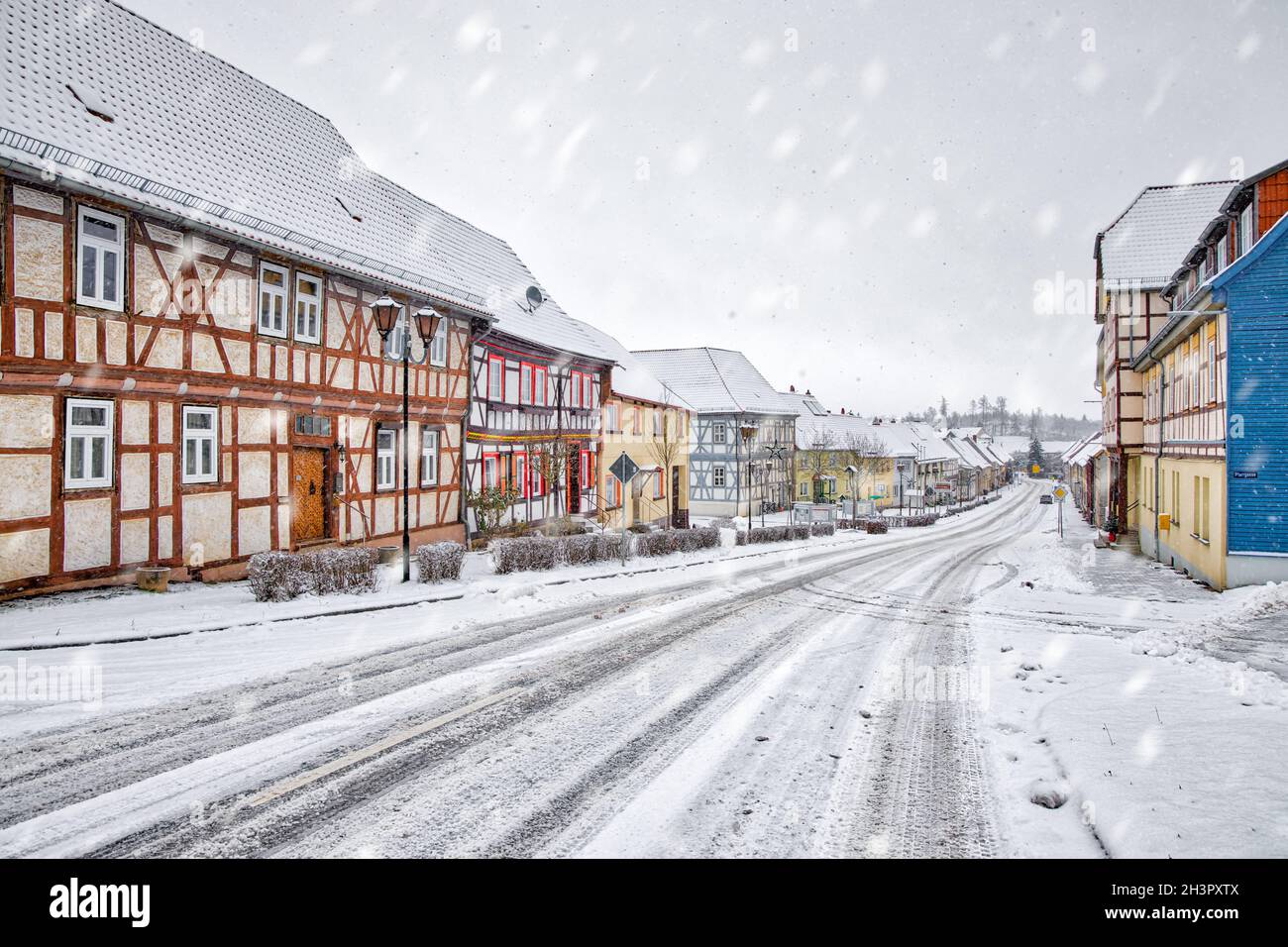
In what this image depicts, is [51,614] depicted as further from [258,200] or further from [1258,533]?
[1258,533]

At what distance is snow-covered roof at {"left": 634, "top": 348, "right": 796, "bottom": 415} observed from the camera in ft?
154

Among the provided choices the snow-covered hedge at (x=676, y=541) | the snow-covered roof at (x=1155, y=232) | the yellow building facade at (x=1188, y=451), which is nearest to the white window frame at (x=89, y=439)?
the snow-covered hedge at (x=676, y=541)

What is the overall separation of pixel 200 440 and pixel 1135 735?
13.5 metres

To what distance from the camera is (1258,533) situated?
14.7m

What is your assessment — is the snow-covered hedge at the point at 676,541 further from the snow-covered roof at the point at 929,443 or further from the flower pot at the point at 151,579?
the snow-covered roof at the point at 929,443

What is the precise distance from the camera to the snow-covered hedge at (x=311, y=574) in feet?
34.1

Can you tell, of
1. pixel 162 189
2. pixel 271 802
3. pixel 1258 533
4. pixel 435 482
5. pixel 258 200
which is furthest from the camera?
pixel 435 482

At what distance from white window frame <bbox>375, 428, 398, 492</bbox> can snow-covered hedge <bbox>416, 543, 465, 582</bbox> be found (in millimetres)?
4529

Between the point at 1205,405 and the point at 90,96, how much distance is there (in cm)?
2325

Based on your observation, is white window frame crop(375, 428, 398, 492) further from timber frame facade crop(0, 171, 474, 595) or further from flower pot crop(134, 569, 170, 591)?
flower pot crop(134, 569, 170, 591)

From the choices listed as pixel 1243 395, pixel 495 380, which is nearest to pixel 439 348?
pixel 495 380

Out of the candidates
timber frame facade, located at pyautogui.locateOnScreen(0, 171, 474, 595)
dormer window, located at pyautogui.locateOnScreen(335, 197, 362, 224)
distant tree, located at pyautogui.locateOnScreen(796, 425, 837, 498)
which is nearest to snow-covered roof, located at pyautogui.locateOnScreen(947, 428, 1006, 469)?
distant tree, located at pyautogui.locateOnScreen(796, 425, 837, 498)

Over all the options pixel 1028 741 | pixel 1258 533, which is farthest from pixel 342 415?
pixel 1258 533

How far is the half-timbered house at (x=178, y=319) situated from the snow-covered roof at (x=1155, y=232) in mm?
24899
